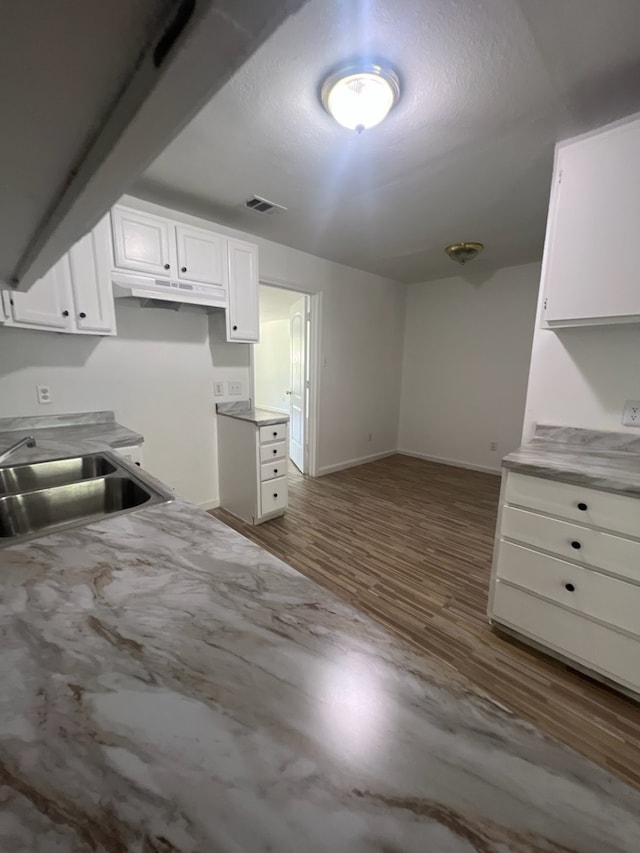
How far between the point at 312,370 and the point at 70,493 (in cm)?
278

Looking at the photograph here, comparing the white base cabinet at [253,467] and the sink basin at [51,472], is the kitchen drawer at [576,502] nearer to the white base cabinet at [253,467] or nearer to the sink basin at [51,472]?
the white base cabinet at [253,467]

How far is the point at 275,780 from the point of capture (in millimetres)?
354

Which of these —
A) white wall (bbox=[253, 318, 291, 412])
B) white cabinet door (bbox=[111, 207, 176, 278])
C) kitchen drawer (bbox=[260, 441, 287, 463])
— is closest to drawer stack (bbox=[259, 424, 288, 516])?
kitchen drawer (bbox=[260, 441, 287, 463])

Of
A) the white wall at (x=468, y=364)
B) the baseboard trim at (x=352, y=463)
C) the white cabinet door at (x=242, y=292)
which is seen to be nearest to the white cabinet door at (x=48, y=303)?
the white cabinet door at (x=242, y=292)

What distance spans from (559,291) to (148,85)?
1.87 meters

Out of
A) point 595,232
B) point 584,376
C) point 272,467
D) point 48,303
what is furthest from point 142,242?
point 584,376

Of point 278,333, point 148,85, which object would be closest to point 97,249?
point 148,85

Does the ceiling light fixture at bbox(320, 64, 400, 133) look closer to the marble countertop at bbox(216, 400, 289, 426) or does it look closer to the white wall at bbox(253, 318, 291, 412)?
the marble countertop at bbox(216, 400, 289, 426)

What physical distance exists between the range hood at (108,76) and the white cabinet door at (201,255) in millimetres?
1982

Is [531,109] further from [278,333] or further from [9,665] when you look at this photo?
[278,333]

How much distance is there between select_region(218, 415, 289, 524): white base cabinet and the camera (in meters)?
2.67

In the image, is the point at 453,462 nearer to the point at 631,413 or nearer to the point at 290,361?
the point at 290,361

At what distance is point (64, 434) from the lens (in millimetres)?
2018

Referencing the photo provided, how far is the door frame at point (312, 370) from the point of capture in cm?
339
